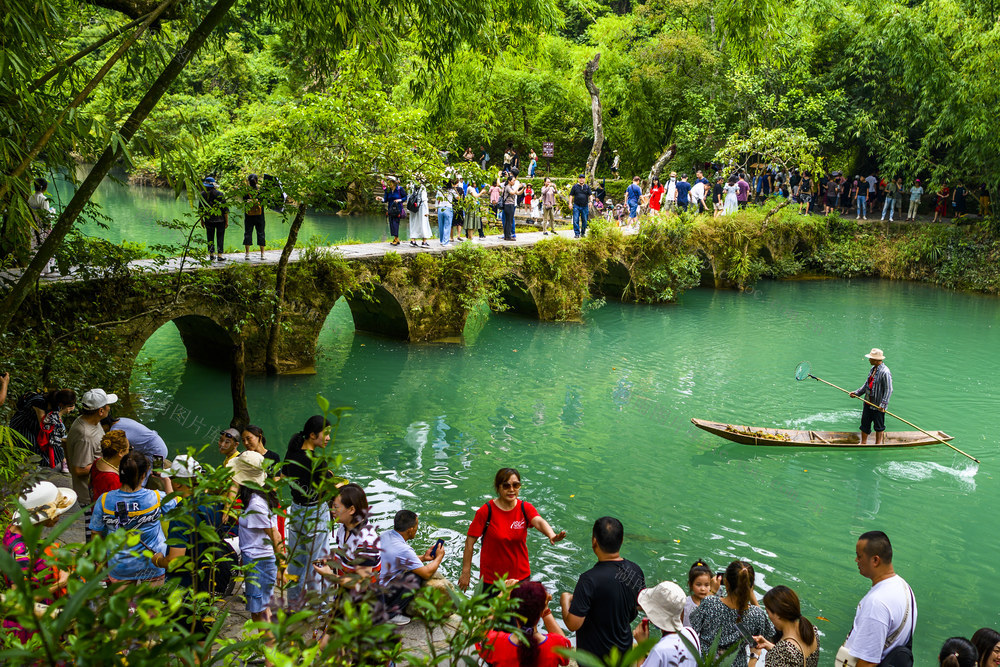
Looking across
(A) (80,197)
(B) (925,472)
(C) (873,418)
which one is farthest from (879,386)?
(A) (80,197)

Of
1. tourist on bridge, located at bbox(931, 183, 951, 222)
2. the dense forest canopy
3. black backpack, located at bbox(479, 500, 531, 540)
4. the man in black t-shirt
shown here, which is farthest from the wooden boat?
tourist on bridge, located at bbox(931, 183, 951, 222)

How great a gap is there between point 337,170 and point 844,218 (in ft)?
77.0

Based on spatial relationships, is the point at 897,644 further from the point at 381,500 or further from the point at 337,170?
the point at 337,170

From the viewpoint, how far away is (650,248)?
2288 centimetres

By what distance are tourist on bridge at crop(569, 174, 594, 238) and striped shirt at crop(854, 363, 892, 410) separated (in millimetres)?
11531

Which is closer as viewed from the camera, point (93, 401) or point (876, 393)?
point (93, 401)

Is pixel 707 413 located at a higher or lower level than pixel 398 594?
lower

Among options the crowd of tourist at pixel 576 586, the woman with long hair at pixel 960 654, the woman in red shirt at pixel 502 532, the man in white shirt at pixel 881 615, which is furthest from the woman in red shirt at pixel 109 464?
the woman with long hair at pixel 960 654

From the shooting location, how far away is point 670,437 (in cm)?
1307

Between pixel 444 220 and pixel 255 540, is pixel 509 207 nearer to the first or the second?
pixel 444 220

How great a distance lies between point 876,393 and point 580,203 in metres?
11.8

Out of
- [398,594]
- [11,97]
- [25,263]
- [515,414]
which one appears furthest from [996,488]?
[25,263]

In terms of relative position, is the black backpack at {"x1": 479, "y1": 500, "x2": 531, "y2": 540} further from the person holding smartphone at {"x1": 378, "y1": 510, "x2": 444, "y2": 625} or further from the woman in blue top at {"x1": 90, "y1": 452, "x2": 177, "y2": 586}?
the woman in blue top at {"x1": 90, "y1": 452, "x2": 177, "y2": 586}

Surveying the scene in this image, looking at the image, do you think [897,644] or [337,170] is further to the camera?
[337,170]
